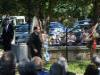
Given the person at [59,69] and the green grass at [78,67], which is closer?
the person at [59,69]

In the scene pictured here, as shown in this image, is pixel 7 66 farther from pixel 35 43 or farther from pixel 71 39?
pixel 71 39

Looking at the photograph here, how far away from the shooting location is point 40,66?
15.7ft

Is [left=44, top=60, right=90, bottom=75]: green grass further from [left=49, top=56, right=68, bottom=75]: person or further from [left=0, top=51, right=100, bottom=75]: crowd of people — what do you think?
[left=49, top=56, right=68, bottom=75]: person

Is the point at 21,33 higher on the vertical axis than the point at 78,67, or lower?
higher

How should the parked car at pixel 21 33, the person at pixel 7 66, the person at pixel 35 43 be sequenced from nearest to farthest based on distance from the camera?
the person at pixel 7 66 → the person at pixel 35 43 → the parked car at pixel 21 33

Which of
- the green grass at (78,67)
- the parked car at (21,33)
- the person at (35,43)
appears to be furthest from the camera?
the parked car at (21,33)

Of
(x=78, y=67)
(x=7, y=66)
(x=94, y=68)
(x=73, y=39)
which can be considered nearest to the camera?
(x=7, y=66)

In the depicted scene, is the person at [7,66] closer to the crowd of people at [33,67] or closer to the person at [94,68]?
the crowd of people at [33,67]

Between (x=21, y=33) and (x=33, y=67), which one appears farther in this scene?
(x=21, y=33)

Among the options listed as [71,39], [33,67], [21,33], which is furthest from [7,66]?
[21,33]

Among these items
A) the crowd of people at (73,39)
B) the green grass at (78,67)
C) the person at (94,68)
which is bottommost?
the green grass at (78,67)

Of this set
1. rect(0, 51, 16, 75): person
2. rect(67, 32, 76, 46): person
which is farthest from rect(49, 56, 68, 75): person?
rect(67, 32, 76, 46): person

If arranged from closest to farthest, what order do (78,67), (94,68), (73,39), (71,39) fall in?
1. (94,68)
2. (78,67)
3. (71,39)
4. (73,39)

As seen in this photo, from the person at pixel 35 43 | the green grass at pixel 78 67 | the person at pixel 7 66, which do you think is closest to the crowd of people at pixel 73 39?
the green grass at pixel 78 67
